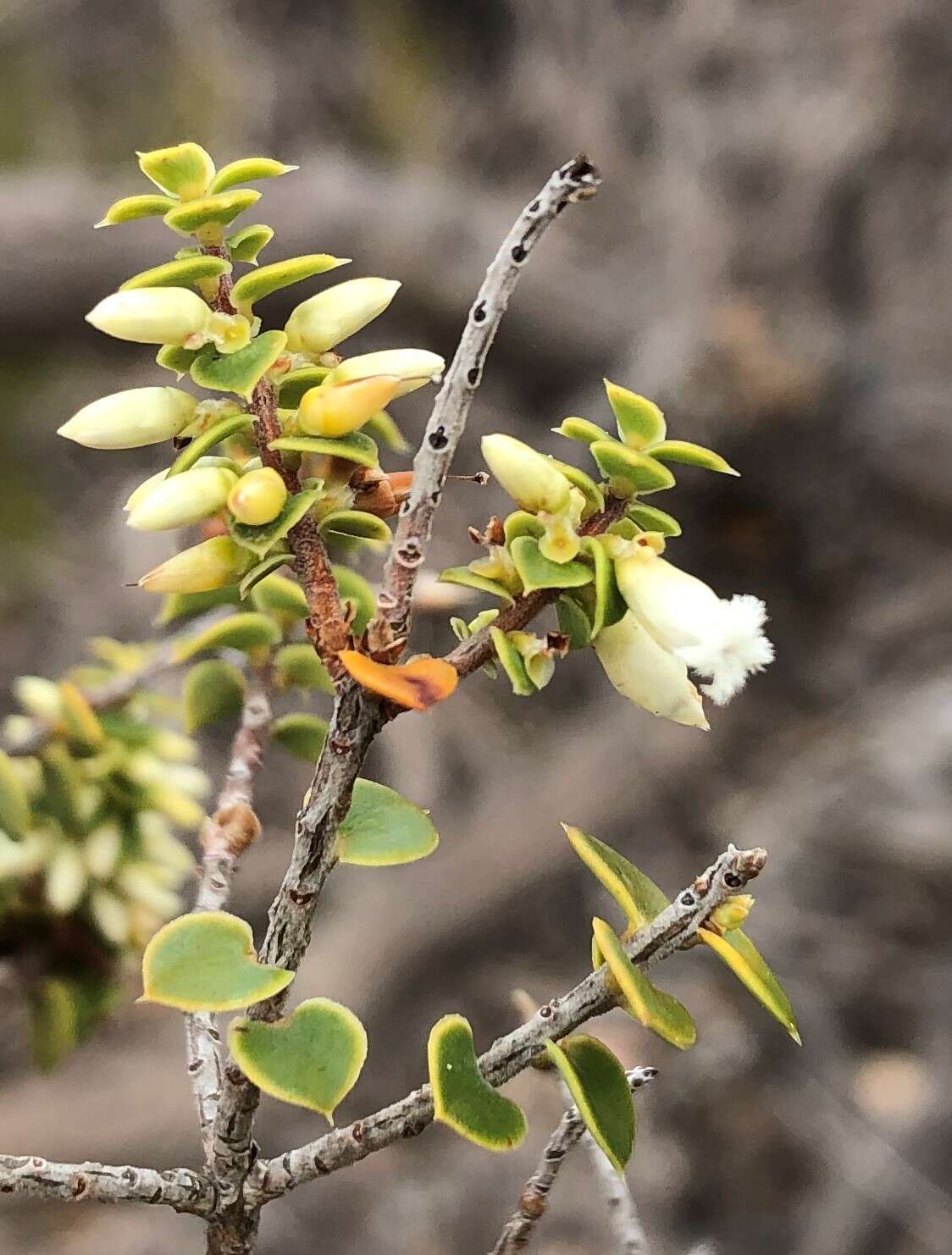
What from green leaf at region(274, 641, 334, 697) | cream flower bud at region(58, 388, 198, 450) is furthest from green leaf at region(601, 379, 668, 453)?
green leaf at region(274, 641, 334, 697)

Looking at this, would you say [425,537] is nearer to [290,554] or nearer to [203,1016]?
[290,554]

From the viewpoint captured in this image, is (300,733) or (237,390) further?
(300,733)

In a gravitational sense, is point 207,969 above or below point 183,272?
below

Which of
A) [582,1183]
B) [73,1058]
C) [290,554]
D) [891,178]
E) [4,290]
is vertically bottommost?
[582,1183]

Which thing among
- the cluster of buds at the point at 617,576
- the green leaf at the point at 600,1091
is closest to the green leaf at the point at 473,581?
the cluster of buds at the point at 617,576

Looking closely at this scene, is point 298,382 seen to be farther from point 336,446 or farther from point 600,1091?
point 600,1091

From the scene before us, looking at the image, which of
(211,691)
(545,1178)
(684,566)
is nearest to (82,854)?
(211,691)

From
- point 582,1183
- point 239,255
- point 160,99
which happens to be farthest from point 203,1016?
point 160,99
